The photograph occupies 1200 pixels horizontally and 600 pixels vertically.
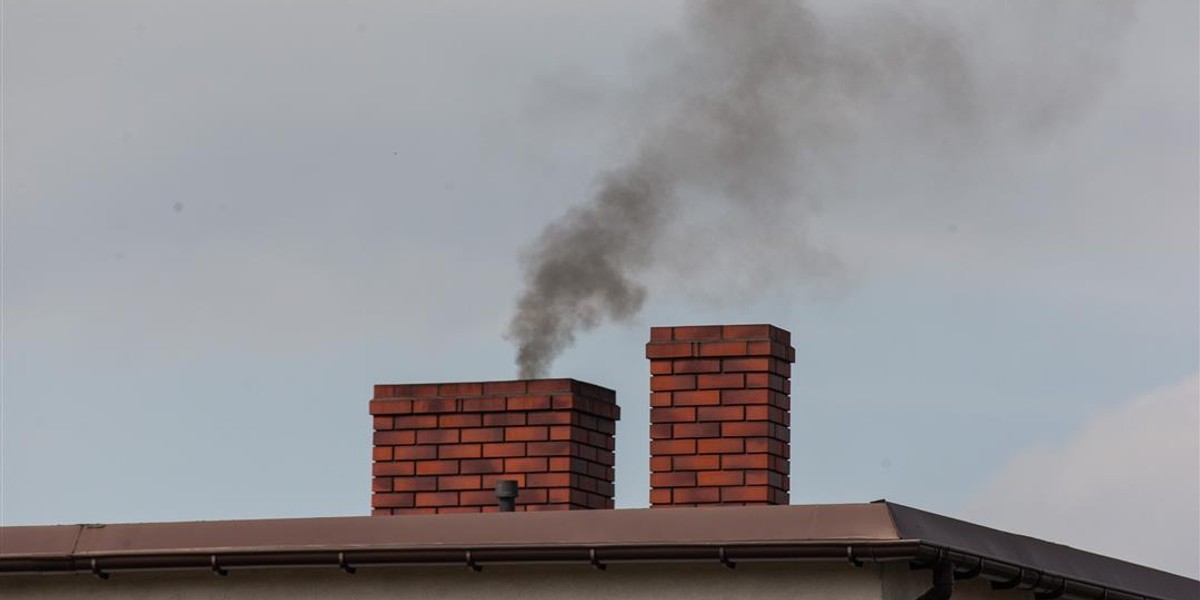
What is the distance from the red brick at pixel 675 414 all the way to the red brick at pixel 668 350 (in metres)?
0.32

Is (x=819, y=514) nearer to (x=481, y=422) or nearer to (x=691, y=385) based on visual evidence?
(x=691, y=385)

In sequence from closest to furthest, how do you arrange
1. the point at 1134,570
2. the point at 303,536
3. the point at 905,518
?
the point at 905,518, the point at 303,536, the point at 1134,570

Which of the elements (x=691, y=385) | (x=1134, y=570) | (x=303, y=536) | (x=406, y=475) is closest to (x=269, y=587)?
(x=303, y=536)

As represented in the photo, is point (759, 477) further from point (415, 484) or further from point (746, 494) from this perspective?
point (415, 484)

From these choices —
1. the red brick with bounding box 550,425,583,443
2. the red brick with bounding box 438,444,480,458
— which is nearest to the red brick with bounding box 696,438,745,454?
the red brick with bounding box 550,425,583,443

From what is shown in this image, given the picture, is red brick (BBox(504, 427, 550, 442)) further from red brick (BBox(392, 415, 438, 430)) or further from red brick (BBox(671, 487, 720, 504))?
red brick (BBox(671, 487, 720, 504))

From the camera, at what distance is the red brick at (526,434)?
13375 mm

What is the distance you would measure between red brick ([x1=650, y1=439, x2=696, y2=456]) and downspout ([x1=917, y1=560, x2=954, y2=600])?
6.98 feet

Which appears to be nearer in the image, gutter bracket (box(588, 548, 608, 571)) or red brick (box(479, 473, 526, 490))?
gutter bracket (box(588, 548, 608, 571))

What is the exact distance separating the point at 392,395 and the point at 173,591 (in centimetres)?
211

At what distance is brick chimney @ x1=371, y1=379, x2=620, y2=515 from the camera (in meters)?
13.3

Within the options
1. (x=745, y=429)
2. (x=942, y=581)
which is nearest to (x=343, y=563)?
(x=745, y=429)

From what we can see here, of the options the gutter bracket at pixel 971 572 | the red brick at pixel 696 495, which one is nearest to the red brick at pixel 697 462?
the red brick at pixel 696 495

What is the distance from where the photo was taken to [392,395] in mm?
13758
